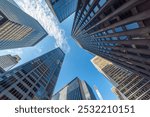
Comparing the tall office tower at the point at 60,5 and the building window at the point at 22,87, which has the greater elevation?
the tall office tower at the point at 60,5

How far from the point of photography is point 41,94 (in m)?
62.8

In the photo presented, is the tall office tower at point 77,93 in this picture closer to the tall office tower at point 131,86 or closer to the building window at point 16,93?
the tall office tower at point 131,86

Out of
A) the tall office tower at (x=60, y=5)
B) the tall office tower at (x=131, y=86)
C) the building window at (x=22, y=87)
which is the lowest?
the tall office tower at (x=131, y=86)

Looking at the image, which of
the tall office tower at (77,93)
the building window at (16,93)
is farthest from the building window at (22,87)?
the tall office tower at (77,93)

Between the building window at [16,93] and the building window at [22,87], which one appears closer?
the building window at [16,93]

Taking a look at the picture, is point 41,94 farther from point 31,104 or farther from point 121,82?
point 31,104

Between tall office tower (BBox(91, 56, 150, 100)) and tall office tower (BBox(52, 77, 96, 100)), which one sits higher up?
tall office tower (BBox(91, 56, 150, 100))

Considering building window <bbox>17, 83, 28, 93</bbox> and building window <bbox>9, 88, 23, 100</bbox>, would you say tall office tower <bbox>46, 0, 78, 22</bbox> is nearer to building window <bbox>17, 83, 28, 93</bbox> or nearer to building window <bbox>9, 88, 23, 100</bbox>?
building window <bbox>17, 83, 28, 93</bbox>

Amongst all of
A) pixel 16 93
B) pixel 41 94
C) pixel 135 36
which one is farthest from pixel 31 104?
pixel 41 94

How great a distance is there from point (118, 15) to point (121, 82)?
62.8m

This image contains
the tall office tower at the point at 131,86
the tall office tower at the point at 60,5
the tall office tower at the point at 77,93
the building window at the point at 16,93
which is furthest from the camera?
the tall office tower at the point at 77,93

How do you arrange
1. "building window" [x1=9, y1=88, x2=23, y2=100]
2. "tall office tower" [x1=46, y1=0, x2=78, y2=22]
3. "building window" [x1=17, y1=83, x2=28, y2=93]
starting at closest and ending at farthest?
"building window" [x1=9, y1=88, x2=23, y2=100] → "building window" [x1=17, y1=83, x2=28, y2=93] → "tall office tower" [x1=46, y1=0, x2=78, y2=22]

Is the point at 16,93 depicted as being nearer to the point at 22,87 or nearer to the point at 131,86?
the point at 22,87

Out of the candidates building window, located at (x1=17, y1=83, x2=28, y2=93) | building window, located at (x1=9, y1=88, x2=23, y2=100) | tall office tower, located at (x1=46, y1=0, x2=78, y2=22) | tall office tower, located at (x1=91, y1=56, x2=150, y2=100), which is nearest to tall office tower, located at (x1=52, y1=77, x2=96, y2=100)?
tall office tower, located at (x1=91, y1=56, x2=150, y2=100)
